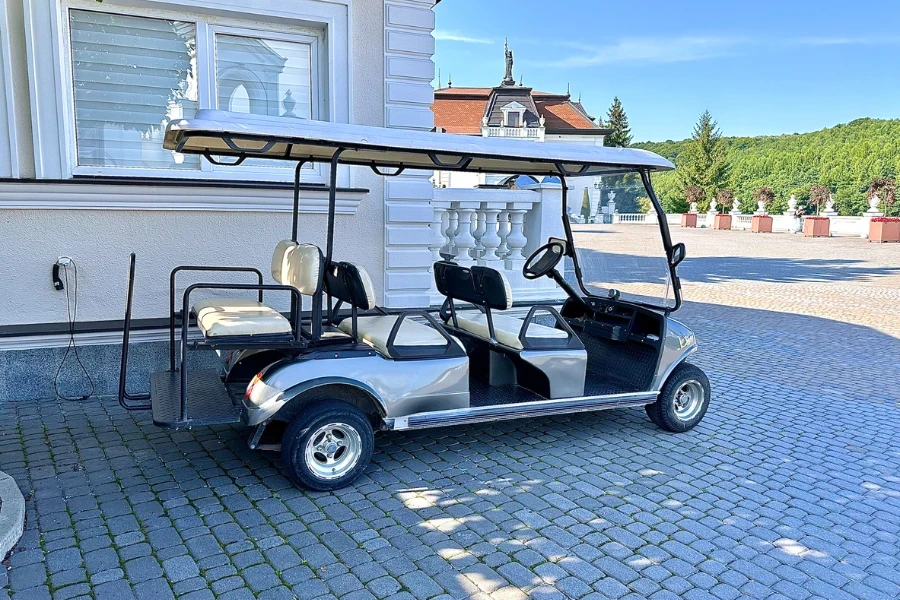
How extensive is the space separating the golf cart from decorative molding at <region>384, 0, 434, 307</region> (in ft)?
4.75

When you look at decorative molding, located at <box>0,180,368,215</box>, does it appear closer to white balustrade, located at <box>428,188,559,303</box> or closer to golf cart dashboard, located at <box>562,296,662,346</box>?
white balustrade, located at <box>428,188,559,303</box>

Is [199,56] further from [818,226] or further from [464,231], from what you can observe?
[818,226]

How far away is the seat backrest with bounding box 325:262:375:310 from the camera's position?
397 cm

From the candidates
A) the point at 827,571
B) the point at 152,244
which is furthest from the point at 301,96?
the point at 827,571

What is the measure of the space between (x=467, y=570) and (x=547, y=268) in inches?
103

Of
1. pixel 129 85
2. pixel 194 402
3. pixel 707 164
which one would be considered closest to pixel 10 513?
pixel 194 402

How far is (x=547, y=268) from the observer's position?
5.07 metres

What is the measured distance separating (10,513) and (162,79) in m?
3.98

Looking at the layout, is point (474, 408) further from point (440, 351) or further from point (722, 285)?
point (722, 285)

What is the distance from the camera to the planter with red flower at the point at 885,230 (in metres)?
27.1

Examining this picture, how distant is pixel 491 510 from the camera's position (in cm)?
Result: 359

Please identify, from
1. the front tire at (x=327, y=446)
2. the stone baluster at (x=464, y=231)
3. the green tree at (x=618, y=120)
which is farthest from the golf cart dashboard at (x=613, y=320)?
the green tree at (x=618, y=120)

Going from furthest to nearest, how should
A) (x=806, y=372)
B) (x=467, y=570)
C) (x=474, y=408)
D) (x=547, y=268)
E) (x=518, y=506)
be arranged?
1. (x=806, y=372)
2. (x=547, y=268)
3. (x=474, y=408)
4. (x=518, y=506)
5. (x=467, y=570)

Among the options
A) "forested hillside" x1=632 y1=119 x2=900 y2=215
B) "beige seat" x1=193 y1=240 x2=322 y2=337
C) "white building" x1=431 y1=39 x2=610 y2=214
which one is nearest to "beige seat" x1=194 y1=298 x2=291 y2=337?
"beige seat" x1=193 y1=240 x2=322 y2=337
